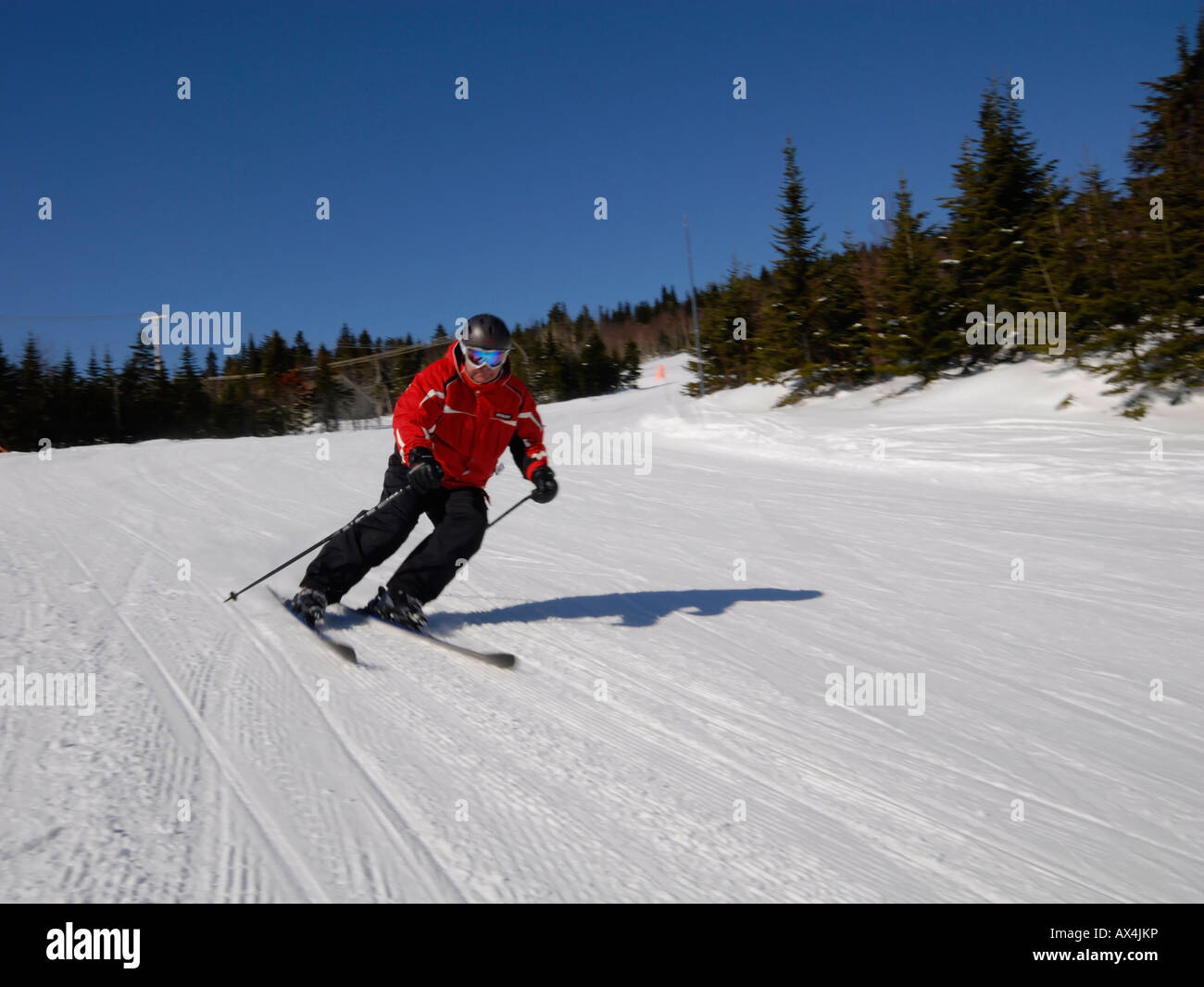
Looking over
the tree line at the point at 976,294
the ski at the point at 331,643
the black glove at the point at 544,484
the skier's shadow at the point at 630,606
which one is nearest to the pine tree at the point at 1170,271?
the tree line at the point at 976,294

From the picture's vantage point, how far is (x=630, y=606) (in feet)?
18.1

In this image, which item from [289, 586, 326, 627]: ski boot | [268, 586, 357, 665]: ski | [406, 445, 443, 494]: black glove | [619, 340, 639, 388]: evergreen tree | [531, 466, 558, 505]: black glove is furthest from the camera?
[619, 340, 639, 388]: evergreen tree

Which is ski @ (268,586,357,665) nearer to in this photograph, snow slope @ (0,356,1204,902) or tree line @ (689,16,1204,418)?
snow slope @ (0,356,1204,902)

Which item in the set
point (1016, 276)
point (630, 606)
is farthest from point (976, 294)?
point (630, 606)

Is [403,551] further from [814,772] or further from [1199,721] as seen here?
[1199,721]

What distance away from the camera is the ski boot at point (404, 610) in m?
4.50

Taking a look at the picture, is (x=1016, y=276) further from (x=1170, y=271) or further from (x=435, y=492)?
(x=435, y=492)

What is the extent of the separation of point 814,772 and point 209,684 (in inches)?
104

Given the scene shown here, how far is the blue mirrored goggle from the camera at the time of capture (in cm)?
456

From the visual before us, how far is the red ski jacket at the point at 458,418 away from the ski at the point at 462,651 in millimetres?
905

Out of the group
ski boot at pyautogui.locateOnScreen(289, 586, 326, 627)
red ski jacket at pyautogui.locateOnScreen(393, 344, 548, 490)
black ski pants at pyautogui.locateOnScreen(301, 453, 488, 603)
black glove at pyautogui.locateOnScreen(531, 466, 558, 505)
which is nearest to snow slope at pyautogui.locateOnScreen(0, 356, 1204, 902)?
ski boot at pyautogui.locateOnScreen(289, 586, 326, 627)

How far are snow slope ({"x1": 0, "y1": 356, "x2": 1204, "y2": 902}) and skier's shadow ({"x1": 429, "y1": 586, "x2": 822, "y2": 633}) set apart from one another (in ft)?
0.14

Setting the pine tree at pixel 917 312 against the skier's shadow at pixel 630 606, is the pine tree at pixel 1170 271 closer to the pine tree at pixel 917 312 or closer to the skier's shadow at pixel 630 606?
the pine tree at pixel 917 312
